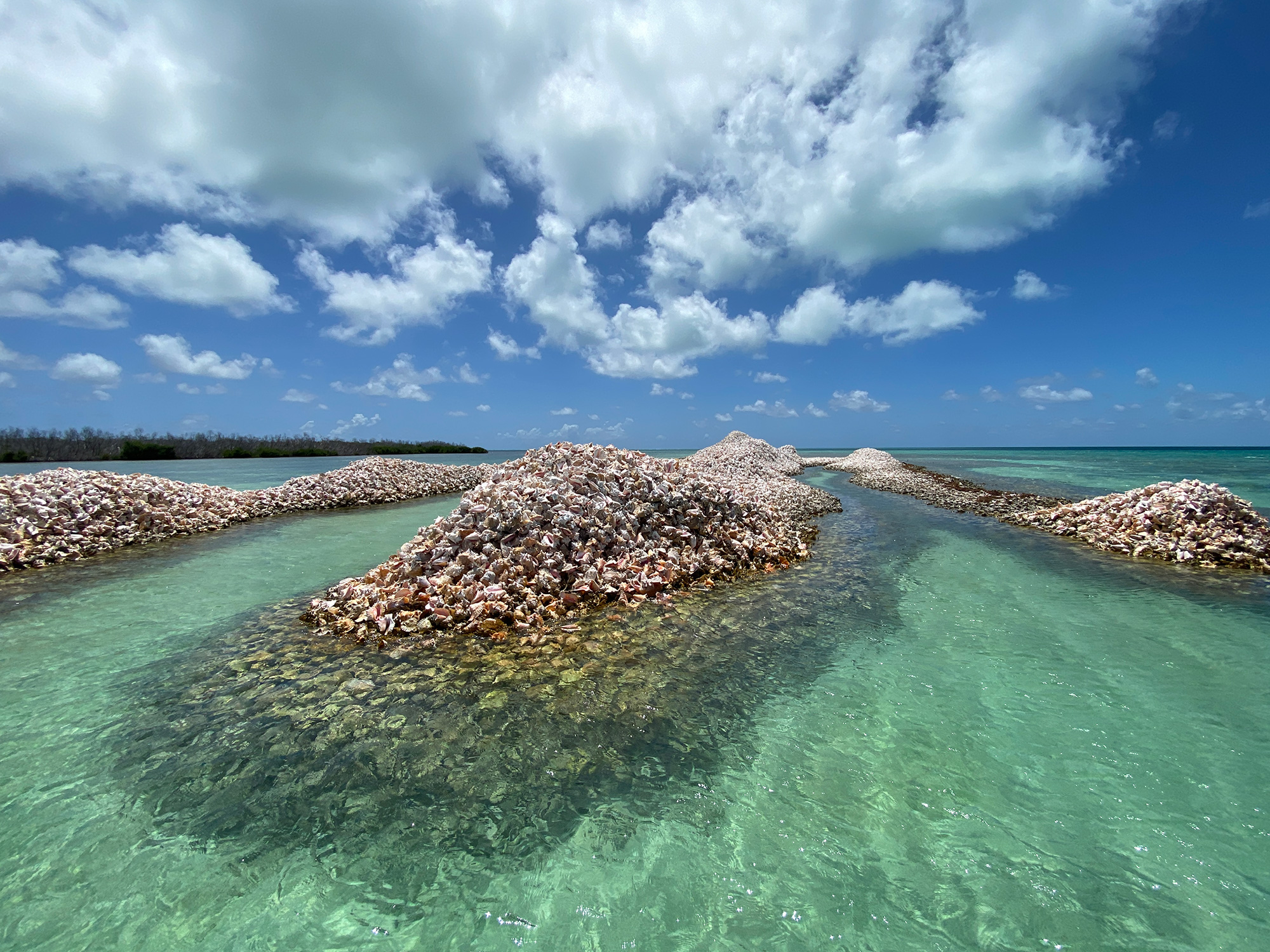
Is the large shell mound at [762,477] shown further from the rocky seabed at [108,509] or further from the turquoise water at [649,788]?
the rocky seabed at [108,509]

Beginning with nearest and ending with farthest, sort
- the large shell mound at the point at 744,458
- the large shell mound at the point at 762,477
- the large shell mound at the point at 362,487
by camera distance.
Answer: the large shell mound at the point at 762,477 < the large shell mound at the point at 362,487 < the large shell mound at the point at 744,458

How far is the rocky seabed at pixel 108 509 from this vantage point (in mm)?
7934

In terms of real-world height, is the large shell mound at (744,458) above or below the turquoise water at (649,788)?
above

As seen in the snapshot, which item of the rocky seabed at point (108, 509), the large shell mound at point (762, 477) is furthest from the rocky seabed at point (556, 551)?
the rocky seabed at point (108, 509)

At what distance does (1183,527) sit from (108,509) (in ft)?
64.7

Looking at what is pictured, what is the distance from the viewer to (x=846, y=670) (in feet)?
13.5

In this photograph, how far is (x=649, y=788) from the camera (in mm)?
2684

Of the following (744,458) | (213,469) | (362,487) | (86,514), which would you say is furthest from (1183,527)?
(213,469)

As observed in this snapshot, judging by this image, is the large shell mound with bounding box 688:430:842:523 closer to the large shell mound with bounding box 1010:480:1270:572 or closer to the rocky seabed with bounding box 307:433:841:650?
the rocky seabed with bounding box 307:433:841:650

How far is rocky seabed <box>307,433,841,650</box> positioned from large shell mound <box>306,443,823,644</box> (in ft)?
0.05

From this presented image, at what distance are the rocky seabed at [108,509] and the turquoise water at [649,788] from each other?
13.8 feet

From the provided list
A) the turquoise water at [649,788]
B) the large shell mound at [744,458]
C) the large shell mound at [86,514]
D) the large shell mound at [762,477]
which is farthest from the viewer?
the large shell mound at [744,458]

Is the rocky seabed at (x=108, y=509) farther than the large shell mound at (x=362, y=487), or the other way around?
the large shell mound at (x=362, y=487)

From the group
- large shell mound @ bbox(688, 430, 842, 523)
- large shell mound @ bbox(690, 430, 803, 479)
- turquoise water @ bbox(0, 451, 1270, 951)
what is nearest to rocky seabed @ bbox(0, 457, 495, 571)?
turquoise water @ bbox(0, 451, 1270, 951)
